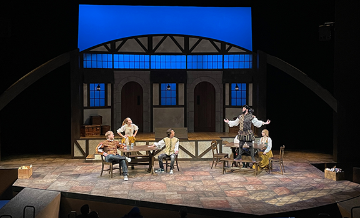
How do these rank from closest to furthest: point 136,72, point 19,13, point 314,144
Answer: point 19,13 < point 136,72 < point 314,144

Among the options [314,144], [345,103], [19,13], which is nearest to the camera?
[345,103]

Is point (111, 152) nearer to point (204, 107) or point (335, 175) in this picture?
point (335, 175)

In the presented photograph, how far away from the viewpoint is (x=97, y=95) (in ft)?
46.9

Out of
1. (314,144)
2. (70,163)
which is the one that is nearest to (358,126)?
(314,144)

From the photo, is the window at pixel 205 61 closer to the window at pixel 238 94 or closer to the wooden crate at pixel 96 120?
the window at pixel 238 94

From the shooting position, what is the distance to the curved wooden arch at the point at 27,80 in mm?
11430

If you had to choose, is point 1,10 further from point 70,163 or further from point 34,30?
point 70,163

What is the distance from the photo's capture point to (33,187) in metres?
8.96

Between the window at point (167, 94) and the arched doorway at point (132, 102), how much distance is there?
767 millimetres

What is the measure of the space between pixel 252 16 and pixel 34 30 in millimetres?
7790

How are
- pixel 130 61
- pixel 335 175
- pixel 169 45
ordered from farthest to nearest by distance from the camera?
pixel 169 45, pixel 130 61, pixel 335 175

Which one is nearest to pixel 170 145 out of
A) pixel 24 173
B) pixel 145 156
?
pixel 145 156

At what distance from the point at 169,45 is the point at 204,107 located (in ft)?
8.55

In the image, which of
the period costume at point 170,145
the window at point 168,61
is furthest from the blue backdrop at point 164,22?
the period costume at point 170,145
